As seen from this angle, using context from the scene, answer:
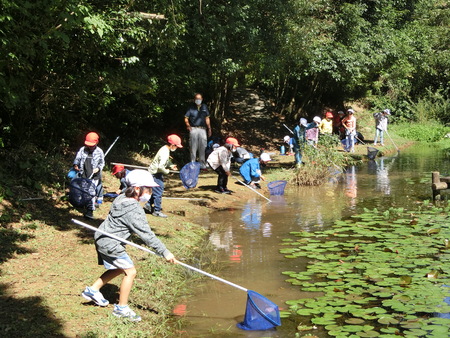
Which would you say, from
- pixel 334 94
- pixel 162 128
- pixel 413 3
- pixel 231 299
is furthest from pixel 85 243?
pixel 413 3

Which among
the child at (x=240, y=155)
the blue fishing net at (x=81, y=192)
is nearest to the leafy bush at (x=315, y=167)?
the child at (x=240, y=155)

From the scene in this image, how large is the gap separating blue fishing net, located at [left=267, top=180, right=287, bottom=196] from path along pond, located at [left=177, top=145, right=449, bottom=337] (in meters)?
0.18

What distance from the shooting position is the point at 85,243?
8.70 metres

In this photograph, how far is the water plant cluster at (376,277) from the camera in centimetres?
612

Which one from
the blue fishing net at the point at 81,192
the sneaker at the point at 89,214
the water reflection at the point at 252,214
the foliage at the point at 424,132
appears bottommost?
the water reflection at the point at 252,214

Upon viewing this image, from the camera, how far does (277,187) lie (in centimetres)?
1398

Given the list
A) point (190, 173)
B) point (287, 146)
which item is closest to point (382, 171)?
point (287, 146)

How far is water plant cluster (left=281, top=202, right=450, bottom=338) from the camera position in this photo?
6.12 meters

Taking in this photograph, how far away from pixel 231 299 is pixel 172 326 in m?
1.08

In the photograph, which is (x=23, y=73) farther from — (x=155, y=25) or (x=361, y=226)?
(x=361, y=226)

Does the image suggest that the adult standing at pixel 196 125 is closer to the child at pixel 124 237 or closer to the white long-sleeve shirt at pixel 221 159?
the white long-sleeve shirt at pixel 221 159

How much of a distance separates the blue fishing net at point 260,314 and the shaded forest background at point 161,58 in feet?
14.9

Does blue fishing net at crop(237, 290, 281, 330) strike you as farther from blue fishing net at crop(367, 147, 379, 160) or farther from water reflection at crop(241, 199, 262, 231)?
blue fishing net at crop(367, 147, 379, 160)

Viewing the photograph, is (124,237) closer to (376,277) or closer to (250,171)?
(376,277)
